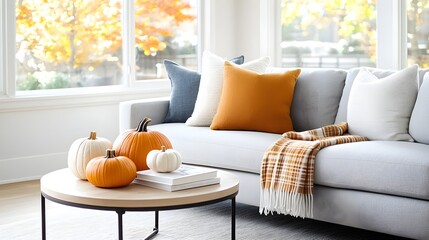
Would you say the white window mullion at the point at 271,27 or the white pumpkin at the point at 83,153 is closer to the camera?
the white pumpkin at the point at 83,153

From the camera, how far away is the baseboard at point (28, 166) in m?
4.88

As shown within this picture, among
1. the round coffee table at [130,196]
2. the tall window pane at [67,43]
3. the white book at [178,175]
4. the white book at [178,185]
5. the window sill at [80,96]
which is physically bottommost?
the round coffee table at [130,196]

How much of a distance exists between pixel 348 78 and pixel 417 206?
121cm

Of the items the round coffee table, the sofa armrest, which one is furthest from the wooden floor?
the round coffee table

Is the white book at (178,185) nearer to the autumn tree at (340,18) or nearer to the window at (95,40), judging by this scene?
the window at (95,40)

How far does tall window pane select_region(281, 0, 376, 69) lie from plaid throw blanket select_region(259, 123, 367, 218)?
2.34m

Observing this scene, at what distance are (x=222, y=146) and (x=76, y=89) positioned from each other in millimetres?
1919

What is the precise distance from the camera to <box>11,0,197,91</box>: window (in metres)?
5.07

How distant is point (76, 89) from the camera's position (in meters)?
5.38

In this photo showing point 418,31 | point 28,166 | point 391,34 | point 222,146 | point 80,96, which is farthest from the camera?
point 391,34

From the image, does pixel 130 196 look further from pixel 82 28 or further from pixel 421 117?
pixel 82 28

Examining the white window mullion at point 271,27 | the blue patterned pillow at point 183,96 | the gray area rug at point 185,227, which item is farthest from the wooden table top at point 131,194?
the white window mullion at point 271,27

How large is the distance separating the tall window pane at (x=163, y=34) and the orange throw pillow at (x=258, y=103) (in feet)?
6.09

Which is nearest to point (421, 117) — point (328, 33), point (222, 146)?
point (222, 146)
